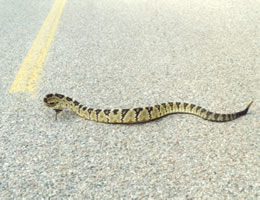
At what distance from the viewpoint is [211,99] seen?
209 inches

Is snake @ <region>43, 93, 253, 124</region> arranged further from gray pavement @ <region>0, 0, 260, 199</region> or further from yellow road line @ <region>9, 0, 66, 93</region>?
yellow road line @ <region>9, 0, 66, 93</region>

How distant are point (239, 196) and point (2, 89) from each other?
402 centimetres

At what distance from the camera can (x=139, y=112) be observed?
4.89 metres

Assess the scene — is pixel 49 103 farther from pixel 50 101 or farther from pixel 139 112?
pixel 139 112

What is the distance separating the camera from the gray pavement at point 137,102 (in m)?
3.65

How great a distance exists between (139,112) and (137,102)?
1.44ft

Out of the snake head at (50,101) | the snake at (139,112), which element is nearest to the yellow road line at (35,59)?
the snake head at (50,101)

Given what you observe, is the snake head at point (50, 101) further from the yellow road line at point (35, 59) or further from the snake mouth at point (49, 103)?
the yellow road line at point (35, 59)

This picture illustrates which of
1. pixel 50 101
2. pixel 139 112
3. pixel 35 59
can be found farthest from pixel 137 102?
pixel 35 59

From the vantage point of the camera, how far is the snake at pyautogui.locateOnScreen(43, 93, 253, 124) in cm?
478

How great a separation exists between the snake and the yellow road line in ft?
2.72

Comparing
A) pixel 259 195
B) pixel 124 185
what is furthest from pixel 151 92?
pixel 259 195

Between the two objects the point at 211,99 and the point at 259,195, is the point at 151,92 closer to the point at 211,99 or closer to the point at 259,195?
the point at 211,99

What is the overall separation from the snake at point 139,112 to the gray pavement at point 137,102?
10 centimetres
